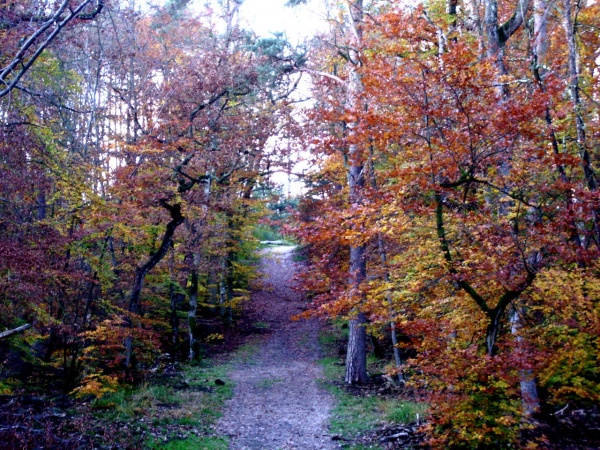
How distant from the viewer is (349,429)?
9.77m

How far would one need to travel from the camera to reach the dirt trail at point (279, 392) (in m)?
9.39

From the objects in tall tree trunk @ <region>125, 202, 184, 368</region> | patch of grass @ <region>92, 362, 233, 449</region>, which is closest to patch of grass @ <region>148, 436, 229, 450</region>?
patch of grass @ <region>92, 362, 233, 449</region>

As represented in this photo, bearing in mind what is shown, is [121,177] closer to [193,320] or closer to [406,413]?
[193,320]

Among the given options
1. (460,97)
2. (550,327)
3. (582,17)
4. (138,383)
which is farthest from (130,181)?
(582,17)

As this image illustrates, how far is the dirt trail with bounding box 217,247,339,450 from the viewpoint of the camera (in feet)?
30.8

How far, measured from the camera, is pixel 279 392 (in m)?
13.4

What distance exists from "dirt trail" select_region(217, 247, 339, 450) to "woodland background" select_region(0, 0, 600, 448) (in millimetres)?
2075

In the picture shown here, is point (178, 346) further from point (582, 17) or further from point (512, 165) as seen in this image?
point (582, 17)

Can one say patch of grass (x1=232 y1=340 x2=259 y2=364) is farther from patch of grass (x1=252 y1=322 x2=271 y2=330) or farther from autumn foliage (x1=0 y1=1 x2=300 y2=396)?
patch of grass (x1=252 y1=322 x2=271 y2=330)

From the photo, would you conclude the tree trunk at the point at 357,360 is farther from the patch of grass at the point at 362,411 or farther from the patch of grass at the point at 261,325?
the patch of grass at the point at 261,325

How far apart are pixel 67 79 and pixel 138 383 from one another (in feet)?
27.4

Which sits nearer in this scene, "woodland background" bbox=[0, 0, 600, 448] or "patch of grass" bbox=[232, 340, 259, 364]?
"woodland background" bbox=[0, 0, 600, 448]

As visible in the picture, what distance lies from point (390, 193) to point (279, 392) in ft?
26.8

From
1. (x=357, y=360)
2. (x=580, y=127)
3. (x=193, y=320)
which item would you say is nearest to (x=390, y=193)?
(x=580, y=127)
